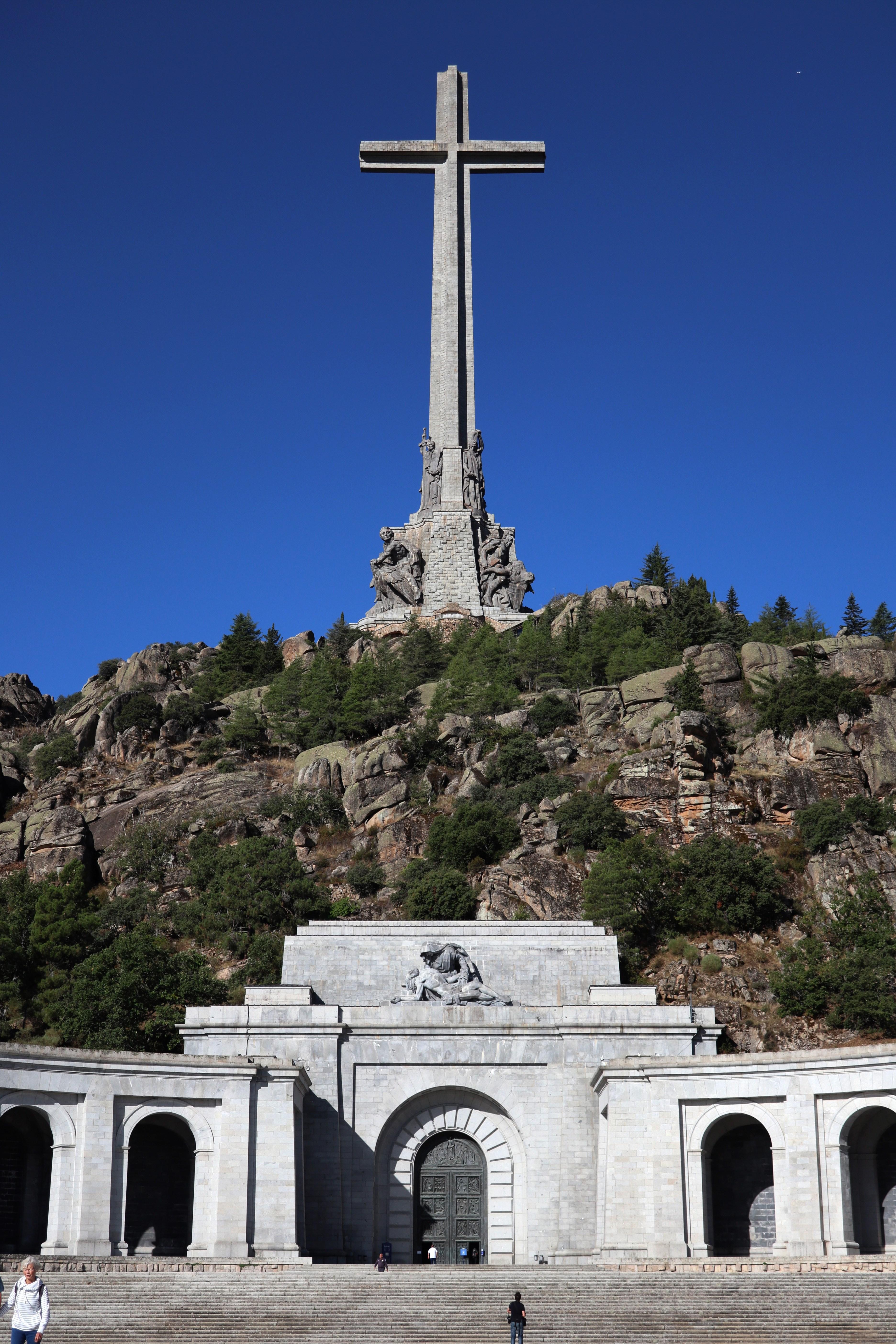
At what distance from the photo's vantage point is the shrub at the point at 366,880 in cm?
6519

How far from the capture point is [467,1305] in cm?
2920

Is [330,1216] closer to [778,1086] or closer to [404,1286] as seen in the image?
[404,1286]

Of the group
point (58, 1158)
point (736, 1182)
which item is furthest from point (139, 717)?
point (736, 1182)

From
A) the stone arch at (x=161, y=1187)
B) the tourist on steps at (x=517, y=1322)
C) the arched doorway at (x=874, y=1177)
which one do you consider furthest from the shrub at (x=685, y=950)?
the tourist on steps at (x=517, y=1322)

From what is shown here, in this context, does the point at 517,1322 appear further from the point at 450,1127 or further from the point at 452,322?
the point at 452,322

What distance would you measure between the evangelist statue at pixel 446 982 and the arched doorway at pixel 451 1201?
11.8 feet

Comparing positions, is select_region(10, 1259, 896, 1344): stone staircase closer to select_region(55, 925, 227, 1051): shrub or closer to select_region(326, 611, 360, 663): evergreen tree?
select_region(55, 925, 227, 1051): shrub

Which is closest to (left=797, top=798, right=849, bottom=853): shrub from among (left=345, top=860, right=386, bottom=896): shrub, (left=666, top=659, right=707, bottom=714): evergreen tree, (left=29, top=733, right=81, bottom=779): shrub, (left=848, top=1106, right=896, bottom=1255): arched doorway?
(left=666, top=659, right=707, bottom=714): evergreen tree

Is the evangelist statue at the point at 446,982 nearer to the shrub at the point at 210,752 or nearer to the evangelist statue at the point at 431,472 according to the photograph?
the shrub at the point at 210,752

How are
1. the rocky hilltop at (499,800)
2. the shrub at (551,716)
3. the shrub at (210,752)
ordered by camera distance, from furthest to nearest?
the shrub at (210,752) → the shrub at (551,716) → the rocky hilltop at (499,800)

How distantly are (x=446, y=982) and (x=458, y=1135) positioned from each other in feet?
13.4

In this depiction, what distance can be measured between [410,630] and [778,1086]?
5699cm

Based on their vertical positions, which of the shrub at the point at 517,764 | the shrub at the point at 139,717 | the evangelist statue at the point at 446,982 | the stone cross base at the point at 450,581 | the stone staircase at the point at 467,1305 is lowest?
the stone staircase at the point at 467,1305

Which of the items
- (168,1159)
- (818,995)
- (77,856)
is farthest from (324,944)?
(77,856)
